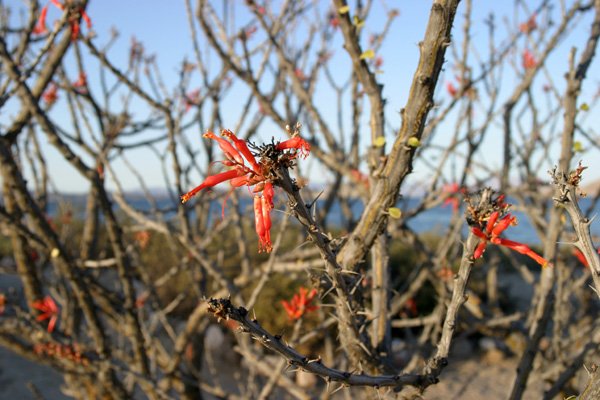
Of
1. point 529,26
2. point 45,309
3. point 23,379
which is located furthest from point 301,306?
point 23,379

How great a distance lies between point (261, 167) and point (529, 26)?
4120 mm

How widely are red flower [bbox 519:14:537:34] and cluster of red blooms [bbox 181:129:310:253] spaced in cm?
381

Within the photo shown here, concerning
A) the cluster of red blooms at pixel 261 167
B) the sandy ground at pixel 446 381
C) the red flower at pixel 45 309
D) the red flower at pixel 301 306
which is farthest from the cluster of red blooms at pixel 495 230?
the sandy ground at pixel 446 381

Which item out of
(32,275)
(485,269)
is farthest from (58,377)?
(485,269)

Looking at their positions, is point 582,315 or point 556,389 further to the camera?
point 582,315

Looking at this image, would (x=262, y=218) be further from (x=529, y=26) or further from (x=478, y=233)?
(x=529, y=26)

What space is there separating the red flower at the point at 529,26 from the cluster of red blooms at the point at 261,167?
3812 mm

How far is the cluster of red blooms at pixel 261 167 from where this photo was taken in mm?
835

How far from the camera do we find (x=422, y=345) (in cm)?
243

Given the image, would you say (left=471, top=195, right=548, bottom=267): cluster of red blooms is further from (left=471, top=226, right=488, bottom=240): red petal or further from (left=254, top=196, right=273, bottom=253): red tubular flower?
(left=254, top=196, right=273, bottom=253): red tubular flower

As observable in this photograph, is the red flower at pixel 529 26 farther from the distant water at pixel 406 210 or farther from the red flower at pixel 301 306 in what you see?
the red flower at pixel 301 306

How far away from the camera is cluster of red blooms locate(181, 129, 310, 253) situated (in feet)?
2.74

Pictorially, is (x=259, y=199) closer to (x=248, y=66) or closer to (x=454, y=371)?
(x=248, y=66)

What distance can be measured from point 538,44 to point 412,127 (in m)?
3.47
